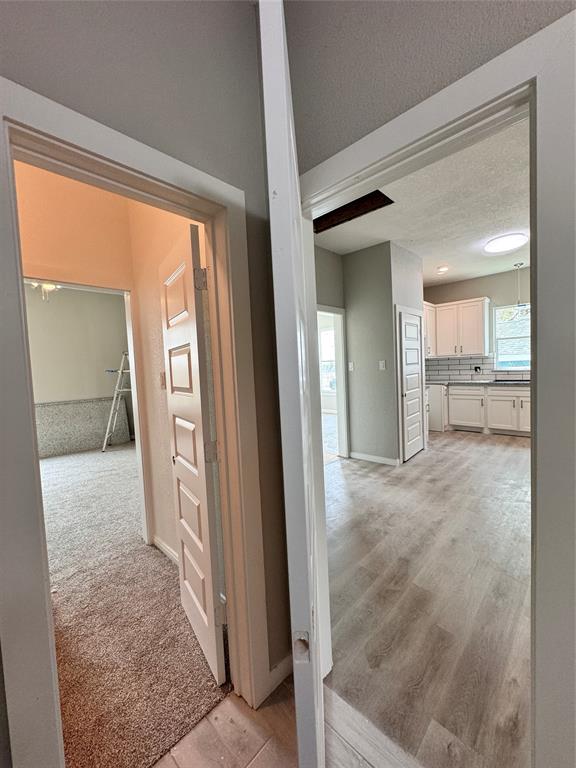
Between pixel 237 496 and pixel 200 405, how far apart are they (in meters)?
0.41

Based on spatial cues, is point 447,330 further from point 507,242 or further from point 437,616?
point 437,616

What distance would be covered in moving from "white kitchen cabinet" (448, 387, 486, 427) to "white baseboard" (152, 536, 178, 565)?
5.26 meters

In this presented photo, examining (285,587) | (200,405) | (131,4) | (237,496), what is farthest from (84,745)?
(131,4)

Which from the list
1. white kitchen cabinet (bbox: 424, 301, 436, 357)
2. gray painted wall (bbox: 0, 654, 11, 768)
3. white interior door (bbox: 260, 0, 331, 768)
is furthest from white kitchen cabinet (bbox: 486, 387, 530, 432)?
gray painted wall (bbox: 0, 654, 11, 768)

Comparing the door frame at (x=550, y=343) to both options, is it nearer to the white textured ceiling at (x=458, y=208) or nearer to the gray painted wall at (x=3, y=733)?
the gray painted wall at (x=3, y=733)

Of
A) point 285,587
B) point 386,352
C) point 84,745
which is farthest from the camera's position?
point 386,352

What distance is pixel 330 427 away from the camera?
22.8ft

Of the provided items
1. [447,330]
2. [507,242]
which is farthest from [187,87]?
[447,330]

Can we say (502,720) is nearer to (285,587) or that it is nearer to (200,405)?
(285,587)

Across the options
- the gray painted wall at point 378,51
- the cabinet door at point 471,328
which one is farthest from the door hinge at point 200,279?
the cabinet door at point 471,328

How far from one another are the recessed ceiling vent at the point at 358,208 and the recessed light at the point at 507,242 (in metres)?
1.85

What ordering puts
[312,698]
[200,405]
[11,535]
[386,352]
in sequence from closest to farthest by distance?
[312,698] < [11,535] < [200,405] < [386,352]

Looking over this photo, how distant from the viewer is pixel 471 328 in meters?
5.52

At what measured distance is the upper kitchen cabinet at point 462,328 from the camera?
5.43 meters
